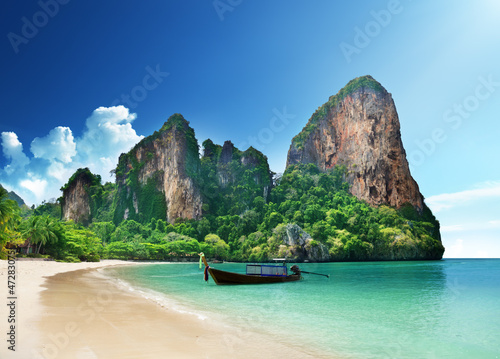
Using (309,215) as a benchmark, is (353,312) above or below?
below

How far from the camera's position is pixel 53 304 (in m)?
10.9

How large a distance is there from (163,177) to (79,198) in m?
36.0

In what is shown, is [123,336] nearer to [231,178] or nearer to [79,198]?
[231,178]

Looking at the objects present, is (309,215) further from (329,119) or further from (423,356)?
(423,356)

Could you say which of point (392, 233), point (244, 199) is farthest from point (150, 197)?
point (392, 233)

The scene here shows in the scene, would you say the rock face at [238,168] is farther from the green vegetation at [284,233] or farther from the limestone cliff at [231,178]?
the green vegetation at [284,233]

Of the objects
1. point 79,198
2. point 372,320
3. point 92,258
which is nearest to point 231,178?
point 79,198

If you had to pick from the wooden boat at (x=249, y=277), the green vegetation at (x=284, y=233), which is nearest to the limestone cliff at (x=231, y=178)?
the green vegetation at (x=284, y=233)

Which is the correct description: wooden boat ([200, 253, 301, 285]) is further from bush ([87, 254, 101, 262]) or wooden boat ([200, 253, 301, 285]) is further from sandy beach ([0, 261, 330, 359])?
bush ([87, 254, 101, 262])

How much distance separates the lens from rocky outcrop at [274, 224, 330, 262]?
7262 centimetres

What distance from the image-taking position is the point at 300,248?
73.2 metres

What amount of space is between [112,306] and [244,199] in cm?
9526

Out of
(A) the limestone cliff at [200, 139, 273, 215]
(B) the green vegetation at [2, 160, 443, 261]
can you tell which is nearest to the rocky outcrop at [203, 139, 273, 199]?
(A) the limestone cliff at [200, 139, 273, 215]

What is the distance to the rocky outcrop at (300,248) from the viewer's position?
72.6m
